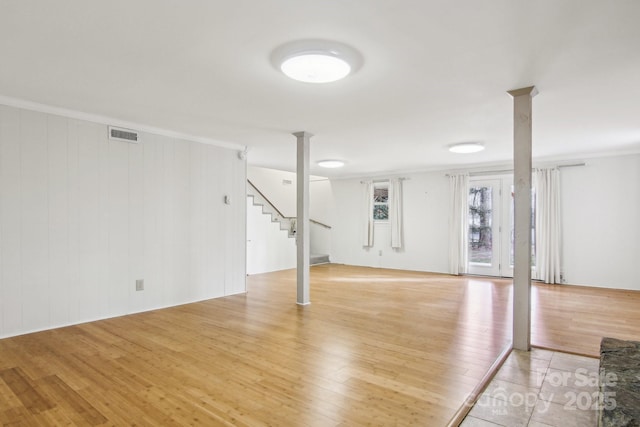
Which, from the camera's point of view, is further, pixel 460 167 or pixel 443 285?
pixel 460 167

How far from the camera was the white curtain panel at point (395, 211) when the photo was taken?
8672mm

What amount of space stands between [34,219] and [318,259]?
6.76 meters

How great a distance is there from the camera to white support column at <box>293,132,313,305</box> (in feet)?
16.6

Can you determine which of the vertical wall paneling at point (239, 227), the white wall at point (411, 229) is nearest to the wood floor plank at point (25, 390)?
the vertical wall paneling at point (239, 227)

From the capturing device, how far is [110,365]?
9.71 ft

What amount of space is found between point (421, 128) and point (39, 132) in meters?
4.42

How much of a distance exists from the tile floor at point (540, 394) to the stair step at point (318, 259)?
670 cm

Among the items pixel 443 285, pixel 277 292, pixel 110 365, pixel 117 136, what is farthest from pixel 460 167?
pixel 110 365

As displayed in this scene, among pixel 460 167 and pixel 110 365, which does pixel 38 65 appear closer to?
pixel 110 365

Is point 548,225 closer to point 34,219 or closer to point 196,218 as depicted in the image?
point 196,218

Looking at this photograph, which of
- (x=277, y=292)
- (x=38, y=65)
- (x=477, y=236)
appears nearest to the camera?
(x=38, y=65)

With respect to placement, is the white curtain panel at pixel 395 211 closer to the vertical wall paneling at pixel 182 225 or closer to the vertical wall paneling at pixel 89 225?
the vertical wall paneling at pixel 182 225

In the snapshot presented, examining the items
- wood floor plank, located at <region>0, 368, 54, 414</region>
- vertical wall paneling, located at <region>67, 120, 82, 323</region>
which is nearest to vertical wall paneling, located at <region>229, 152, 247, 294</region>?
vertical wall paneling, located at <region>67, 120, 82, 323</region>

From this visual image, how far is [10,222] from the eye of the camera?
365cm
